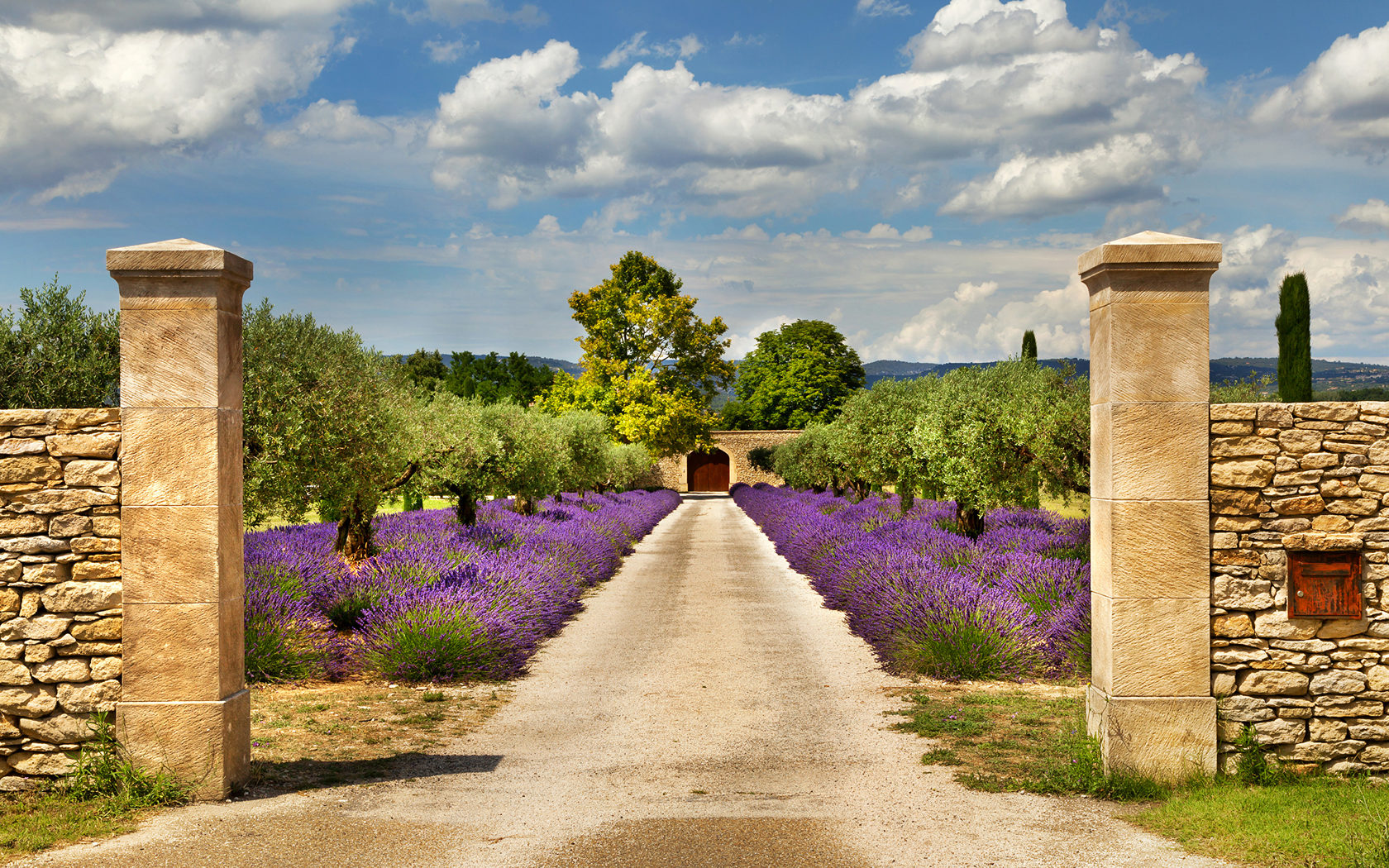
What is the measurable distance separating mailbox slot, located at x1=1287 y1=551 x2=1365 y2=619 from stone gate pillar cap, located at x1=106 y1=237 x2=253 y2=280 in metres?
7.28

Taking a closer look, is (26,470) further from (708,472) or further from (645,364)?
(708,472)

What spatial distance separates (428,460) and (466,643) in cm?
535

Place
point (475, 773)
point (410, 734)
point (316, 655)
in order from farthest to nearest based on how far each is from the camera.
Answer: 1. point (316, 655)
2. point (410, 734)
3. point (475, 773)

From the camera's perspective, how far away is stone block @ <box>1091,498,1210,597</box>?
18.6 feet

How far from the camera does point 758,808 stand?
5.45m

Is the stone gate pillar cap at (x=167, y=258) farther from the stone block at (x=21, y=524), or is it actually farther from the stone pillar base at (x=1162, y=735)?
the stone pillar base at (x=1162, y=735)

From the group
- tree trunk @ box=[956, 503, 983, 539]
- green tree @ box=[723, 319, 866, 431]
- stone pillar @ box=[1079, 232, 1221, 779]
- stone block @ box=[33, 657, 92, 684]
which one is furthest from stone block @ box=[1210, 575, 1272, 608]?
green tree @ box=[723, 319, 866, 431]

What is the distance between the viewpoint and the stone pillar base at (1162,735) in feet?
18.5

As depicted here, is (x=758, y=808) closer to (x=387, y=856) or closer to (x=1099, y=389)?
(x=387, y=856)

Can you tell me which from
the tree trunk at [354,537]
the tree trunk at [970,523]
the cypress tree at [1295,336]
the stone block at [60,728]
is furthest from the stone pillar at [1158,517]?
the cypress tree at [1295,336]

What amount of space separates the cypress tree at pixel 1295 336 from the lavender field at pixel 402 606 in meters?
22.1

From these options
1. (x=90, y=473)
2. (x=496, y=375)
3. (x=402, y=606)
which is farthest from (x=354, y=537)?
(x=496, y=375)

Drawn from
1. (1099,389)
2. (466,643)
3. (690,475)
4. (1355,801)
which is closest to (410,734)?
A: (466,643)

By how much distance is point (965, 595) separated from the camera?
30.5 feet
